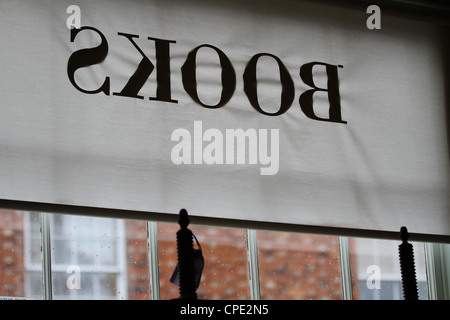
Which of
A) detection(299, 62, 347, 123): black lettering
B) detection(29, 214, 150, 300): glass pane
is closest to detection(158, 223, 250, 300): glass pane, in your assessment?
detection(29, 214, 150, 300): glass pane

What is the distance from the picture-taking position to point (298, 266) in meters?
4.06

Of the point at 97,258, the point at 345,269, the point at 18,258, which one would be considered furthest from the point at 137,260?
the point at 345,269

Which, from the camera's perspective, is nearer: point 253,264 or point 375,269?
point 253,264

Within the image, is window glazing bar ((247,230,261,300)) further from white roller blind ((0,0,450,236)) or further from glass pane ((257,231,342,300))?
white roller blind ((0,0,450,236))

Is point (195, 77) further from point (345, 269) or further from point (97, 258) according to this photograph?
point (345, 269)

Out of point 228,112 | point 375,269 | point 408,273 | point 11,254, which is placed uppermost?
point 228,112

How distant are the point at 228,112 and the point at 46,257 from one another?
1.23 meters

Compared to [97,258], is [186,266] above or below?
below

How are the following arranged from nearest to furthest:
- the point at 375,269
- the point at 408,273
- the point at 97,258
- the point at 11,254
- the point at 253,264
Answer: the point at 408,273 < the point at 11,254 < the point at 97,258 < the point at 253,264 < the point at 375,269

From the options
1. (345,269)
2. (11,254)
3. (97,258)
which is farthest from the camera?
(345,269)

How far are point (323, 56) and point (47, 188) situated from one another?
1.86 metres

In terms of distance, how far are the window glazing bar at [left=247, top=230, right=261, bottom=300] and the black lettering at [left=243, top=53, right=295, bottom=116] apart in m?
0.70

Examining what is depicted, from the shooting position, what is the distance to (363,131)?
165 inches

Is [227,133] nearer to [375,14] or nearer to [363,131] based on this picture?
[363,131]
